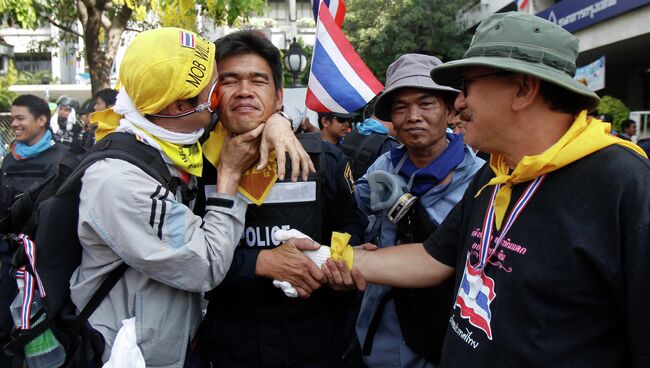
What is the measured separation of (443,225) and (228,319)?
1.02m

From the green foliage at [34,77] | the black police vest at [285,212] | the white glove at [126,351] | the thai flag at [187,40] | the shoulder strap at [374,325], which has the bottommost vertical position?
the shoulder strap at [374,325]

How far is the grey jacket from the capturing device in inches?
68.9

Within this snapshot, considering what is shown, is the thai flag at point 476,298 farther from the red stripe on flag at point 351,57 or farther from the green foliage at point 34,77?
the green foliage at point 34,77

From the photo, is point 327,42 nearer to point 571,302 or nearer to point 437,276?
point 437,276

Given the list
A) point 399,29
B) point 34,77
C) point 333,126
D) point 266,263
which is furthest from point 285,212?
point 34,77

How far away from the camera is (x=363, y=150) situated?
15.7 feet

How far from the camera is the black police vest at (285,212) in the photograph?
7.41 feet

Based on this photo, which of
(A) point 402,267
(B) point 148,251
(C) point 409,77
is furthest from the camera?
(C) point 409,77

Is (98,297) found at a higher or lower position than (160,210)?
lower

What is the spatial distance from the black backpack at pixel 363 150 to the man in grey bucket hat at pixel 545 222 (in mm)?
2983

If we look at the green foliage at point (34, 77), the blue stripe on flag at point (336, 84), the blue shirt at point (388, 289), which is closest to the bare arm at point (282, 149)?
the blue shirt at point (388, 289)

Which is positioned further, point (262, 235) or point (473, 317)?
point (262, 235)

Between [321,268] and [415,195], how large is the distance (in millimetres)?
599

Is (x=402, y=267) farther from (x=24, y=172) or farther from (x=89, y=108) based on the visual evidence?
(x=89, y=108)
